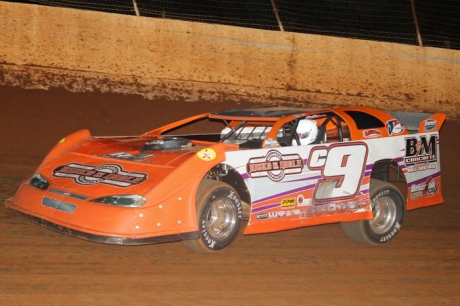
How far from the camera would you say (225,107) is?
12.2m

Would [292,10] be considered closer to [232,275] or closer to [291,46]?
[291,46]

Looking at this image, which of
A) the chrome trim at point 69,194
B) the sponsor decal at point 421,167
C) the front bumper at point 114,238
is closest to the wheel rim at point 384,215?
the sponsor decal at point 421,167

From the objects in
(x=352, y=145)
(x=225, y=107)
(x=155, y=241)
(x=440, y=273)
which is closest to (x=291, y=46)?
(x=225, y=107)

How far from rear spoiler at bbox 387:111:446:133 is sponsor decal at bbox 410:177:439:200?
58cm

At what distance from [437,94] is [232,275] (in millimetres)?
9138

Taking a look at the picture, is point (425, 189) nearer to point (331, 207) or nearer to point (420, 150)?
point (420, 150)

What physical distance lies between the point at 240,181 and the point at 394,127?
2177mm

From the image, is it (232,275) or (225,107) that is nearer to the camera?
(232,275)

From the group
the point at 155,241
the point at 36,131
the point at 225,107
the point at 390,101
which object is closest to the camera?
the point at 155,241

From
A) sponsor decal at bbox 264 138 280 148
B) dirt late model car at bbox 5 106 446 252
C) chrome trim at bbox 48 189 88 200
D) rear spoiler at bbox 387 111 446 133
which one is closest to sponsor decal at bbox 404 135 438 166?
dirt late model car at bbox 5 106 446 252

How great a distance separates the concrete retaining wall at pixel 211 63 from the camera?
1162 centimetres

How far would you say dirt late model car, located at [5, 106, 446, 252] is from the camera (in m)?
5.52

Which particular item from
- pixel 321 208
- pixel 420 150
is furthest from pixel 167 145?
pixel 420 150

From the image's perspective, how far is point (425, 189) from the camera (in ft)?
24.6
